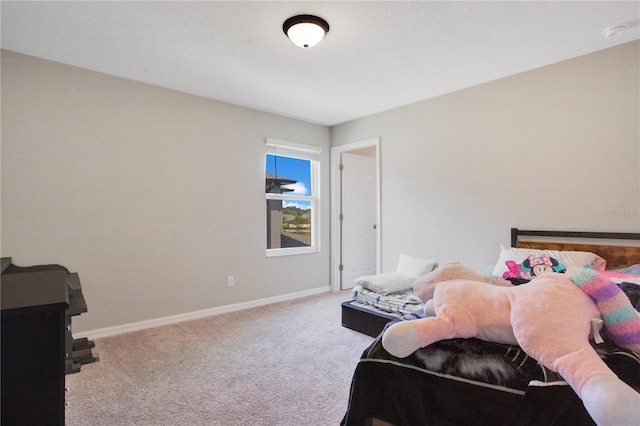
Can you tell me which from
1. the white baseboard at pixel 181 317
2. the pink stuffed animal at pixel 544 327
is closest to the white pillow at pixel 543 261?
the pink stuffed animal at pixel 544 327

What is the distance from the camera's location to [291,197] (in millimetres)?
4598

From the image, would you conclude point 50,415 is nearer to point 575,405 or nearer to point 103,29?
point 575,405

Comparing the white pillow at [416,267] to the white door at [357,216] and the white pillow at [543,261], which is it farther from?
the white door at [357,216]

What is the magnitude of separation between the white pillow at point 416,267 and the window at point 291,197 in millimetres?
1582

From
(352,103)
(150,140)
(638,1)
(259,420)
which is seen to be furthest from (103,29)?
(638,1)

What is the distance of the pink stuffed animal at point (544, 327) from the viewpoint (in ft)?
2.91

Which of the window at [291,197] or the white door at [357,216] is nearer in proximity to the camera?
the window at [291,197]

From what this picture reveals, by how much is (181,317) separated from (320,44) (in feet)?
9.80

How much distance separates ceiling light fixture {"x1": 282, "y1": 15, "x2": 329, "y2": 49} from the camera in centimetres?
223

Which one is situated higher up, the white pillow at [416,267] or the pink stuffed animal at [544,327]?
the pink stuffed animal at [544,327]

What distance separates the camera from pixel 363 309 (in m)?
3.11

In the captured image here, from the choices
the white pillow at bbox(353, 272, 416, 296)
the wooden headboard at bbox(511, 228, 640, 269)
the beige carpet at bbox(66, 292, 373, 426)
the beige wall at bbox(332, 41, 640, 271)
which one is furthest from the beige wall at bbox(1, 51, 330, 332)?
the wooden headboard at bbox(511, 228, 640, 269)

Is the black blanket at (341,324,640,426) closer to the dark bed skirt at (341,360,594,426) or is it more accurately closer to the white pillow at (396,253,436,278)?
the dark bed skirt at (341,360,594,426)

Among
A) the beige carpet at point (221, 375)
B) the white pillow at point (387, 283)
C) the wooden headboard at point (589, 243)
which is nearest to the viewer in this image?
the beige carpet at point (221, 375)
